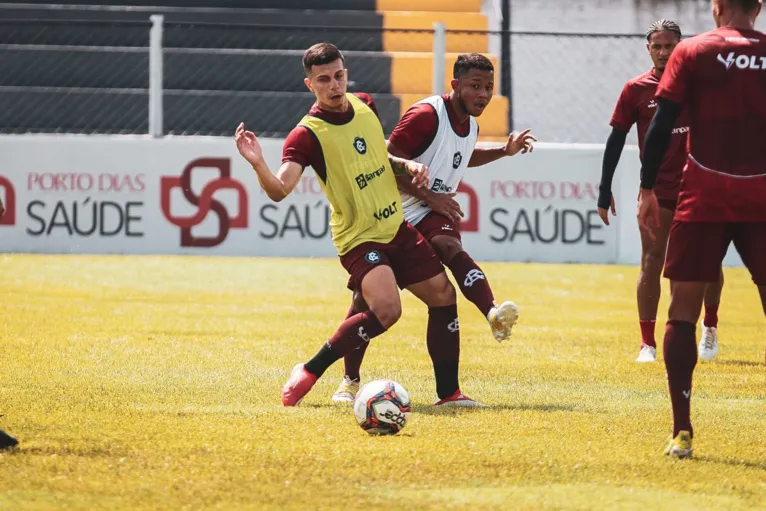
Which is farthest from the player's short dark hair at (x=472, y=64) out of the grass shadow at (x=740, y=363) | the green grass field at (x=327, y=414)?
the grass shadow at (x=740, y=363)

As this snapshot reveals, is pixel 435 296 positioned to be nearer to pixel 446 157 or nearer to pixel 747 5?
pixel 446 157

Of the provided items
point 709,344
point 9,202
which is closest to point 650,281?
point 709,344

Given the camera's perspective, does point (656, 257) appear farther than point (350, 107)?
Yes

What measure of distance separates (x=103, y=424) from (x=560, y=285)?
9034 mm

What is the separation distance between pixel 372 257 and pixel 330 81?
3.06ft

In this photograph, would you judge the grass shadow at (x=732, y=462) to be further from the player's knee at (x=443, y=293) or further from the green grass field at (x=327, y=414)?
the player's knee at (x=443, y=293)

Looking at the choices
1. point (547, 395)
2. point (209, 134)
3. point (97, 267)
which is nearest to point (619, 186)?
point (209, 134)

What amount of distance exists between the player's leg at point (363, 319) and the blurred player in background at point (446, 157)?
1.05 ft

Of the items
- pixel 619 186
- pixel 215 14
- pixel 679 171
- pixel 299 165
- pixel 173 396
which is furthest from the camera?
pixel 215 14

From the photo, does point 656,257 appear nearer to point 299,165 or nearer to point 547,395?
point 547,395

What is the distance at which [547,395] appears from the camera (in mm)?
7824

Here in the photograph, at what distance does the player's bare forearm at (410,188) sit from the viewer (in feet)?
24.7

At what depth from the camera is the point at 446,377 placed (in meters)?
7.36

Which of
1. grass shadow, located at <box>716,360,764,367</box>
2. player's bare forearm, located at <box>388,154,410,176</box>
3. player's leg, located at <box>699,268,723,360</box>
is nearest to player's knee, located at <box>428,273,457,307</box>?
player's bare forearm, located at <box>388,154,410,176</box>
